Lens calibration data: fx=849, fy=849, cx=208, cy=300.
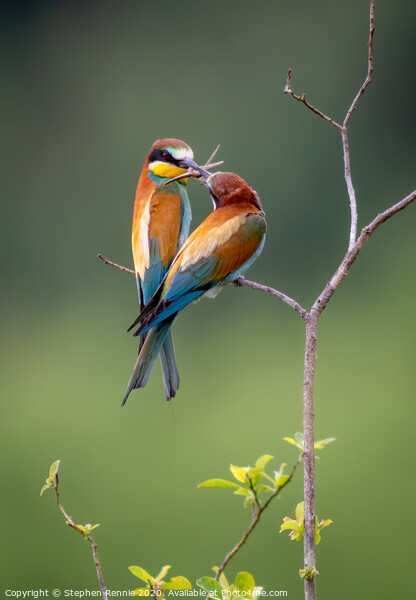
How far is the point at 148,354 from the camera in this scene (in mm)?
1124


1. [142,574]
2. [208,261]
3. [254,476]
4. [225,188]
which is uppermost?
[225,188]

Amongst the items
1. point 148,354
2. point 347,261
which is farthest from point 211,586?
point 148,354

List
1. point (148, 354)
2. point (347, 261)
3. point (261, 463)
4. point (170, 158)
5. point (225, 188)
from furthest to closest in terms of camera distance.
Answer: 1. point (170, 158)
2. point (225, 188)
3. point (148, 354)
4. point (261, 463)
5. point (347, 261)

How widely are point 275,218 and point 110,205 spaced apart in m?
1.33

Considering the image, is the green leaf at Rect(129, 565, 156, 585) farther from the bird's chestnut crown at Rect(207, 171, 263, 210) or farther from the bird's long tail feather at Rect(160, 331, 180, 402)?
the bird's chestnut crown at Rect(207, 171, 263, 210)

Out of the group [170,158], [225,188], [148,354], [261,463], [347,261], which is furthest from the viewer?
[170,158]

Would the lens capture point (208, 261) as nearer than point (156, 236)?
Yes

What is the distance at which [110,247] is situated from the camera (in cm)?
644

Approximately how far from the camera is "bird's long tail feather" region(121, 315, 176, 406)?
1056mm

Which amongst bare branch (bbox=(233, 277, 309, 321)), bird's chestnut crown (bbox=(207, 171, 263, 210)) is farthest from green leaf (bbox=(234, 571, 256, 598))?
bird's chestnut crown (bbox=(207, 171, 263, 210))

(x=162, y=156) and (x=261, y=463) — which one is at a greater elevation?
(x=162, y=156)

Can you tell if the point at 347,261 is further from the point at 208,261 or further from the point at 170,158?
the point at 170,158

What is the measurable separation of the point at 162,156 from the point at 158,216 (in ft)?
0.35

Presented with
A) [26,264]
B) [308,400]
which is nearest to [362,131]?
[26,264]
